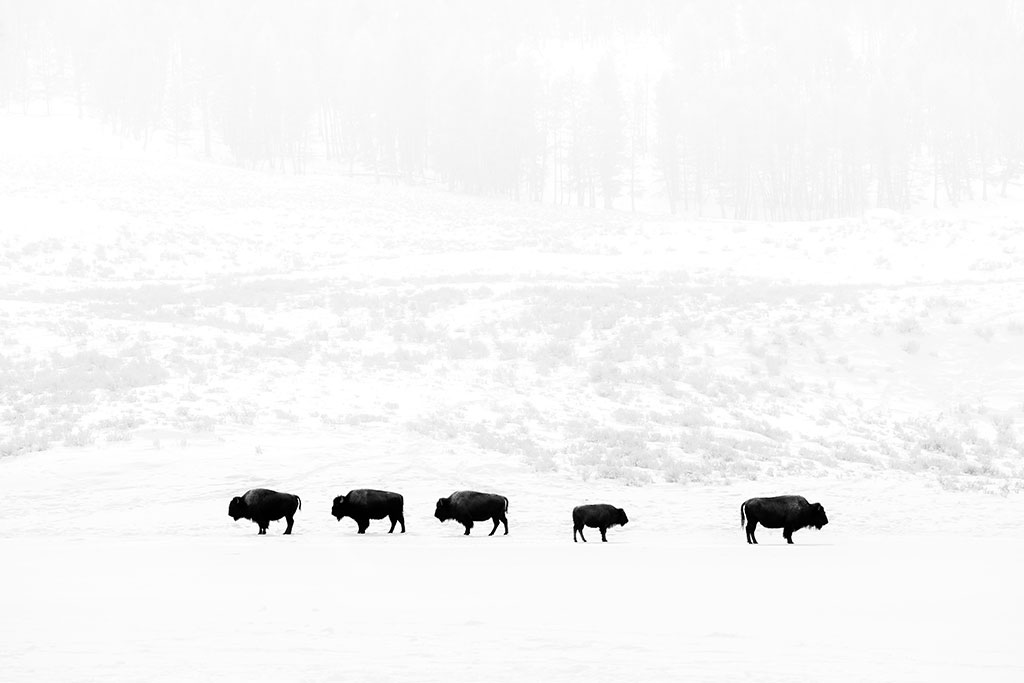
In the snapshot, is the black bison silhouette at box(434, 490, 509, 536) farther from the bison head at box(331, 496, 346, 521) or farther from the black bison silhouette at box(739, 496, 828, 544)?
the black bison silhouette at box(739, 496, 828, 544)

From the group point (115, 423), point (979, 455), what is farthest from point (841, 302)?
point (115, 423)

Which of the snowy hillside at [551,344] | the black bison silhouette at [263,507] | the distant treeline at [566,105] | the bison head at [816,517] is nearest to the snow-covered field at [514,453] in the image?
the snowy hillside at [551,344]

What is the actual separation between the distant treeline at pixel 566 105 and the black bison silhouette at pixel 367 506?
7935cm

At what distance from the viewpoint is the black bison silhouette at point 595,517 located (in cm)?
1297

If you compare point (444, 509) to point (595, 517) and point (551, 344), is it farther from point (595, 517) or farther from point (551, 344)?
point (551, 344)

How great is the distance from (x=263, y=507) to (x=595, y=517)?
5.10 meters

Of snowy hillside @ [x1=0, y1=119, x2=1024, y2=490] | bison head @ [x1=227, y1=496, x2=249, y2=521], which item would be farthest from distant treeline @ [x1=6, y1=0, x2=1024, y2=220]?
bison head @ [x1=227, y1=496, x2=249, y2=521]

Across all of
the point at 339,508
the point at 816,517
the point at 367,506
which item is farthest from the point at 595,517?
the point at 339,508

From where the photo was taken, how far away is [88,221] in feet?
181

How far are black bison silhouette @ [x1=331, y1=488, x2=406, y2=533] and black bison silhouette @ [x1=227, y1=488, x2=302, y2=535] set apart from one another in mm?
696

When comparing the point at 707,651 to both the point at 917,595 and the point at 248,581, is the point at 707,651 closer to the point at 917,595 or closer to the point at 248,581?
the point at 917,595

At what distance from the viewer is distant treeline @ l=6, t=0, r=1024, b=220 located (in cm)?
9206

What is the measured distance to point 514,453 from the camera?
61.1 feet

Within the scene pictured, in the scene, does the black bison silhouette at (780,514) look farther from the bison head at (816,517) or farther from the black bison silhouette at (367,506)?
the black bison silhouette at (367,506)
